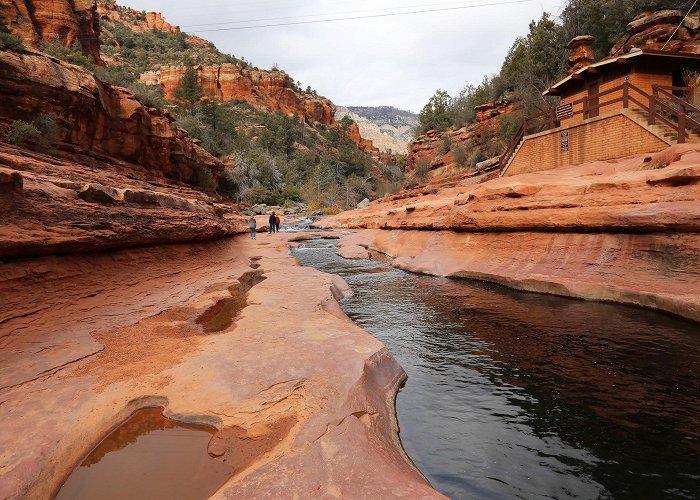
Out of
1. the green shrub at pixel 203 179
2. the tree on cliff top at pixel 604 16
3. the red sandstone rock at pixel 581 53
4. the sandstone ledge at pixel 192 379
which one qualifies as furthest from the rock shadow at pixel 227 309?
the tree on cliff top at pixel 604 16

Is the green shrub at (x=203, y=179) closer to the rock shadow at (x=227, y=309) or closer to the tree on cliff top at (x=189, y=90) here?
the rock shadow at (x=227, y=309)

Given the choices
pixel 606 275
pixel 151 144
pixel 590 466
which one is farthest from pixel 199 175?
pixel 590 466

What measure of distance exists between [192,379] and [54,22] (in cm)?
Result: 3506

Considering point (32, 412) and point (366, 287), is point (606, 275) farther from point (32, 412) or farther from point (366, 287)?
point (32, 412)

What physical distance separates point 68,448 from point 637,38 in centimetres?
2727

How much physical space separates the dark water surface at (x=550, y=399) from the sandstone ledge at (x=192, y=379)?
0.55m

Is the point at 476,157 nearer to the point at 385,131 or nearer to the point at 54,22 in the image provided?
the point at 54,22

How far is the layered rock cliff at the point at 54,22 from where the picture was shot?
25328 millimetres

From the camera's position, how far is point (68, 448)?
278 cm

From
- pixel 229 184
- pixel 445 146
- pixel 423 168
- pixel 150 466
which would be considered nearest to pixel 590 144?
pixel 150 466

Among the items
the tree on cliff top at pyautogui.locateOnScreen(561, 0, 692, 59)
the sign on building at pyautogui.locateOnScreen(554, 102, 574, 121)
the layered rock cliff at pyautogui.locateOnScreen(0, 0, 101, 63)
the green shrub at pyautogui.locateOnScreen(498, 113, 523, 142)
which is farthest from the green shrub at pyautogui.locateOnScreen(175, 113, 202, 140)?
the tree on cliff top at pyautogui.locateOnScreen(561, 0, 692, 59)

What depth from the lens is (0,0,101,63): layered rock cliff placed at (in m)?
25.3

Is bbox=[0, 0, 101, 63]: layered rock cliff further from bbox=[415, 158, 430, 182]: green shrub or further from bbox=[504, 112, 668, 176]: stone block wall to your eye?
bbox=[504, 112, 668, 176]: stone block wall

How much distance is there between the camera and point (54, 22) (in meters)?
A: 27.6
